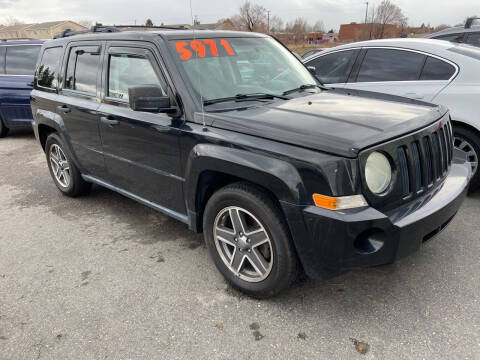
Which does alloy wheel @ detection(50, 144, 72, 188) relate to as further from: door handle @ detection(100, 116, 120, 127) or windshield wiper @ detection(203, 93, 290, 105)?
windshield wiper @ detection(203, 93, 290, 105)

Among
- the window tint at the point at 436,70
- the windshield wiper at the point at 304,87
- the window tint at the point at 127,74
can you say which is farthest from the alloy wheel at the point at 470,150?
the window tint at the point at 127,74

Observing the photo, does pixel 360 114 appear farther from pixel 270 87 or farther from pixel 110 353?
pixel 110 353

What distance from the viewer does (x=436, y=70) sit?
14.6ft

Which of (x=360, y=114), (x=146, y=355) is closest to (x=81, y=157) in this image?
(x=146, y=355)

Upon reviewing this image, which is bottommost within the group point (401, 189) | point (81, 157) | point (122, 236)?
point (122, 236)

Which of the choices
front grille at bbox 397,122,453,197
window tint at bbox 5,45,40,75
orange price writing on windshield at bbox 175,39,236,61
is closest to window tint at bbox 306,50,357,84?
orange price writing on windshield at bbox 175,39,236,61

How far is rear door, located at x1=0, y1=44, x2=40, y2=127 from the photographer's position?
801 centimetres

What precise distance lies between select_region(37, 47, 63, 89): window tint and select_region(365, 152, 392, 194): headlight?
383cm

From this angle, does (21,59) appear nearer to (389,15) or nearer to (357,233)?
(357,233)

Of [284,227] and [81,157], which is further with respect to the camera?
[81,157]

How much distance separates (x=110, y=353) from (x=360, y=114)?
225cm

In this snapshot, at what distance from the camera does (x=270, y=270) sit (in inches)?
105

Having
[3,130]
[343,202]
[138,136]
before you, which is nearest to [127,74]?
[138,136]

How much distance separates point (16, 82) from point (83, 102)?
5.08 metres
